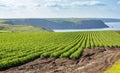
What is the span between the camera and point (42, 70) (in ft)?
101

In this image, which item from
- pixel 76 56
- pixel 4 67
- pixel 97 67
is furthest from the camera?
Result: pixel 76 56

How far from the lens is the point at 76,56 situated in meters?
41.4

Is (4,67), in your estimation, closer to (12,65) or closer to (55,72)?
(12,65)

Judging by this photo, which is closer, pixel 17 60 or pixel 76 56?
pixel 17 60

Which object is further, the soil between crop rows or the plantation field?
the plantation field

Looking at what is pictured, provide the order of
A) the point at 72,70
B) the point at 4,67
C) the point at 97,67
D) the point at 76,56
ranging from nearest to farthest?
the point at 4,67 < the point at 72,70 < the point at 97,67 < the point at 76,56

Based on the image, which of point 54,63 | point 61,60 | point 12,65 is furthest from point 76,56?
point 12,65

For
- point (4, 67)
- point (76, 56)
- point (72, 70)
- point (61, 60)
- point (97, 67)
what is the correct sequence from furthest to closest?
1. point (76, 56)
2. point (61, 60)
3. point (97, 67)
4. point (72, 70)
5. point (4, 67)

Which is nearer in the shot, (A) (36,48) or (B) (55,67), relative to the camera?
(B) (55,67)

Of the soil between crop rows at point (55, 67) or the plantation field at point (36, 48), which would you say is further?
the plantation field at point (36, 48)

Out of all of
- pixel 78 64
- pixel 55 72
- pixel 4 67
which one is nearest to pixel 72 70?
pixel 55 72

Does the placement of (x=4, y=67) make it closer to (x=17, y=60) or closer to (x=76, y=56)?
(x=17, y=60)

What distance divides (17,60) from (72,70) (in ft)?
21.7

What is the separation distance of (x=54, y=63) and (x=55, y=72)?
5.46 m
